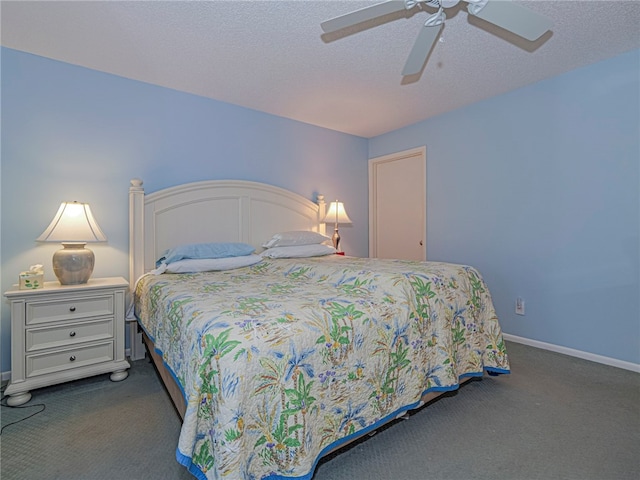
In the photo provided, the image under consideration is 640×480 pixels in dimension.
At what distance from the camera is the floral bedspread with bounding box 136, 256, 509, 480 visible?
104 centimetres

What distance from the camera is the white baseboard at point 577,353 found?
231 centimetres

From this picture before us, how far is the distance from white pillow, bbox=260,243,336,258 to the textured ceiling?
1.43 m

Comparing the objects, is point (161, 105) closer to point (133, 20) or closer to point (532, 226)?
point (133, 20)

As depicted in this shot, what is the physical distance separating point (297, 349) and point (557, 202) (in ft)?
8.78

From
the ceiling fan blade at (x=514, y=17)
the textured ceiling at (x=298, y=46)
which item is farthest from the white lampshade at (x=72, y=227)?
the ceiling fan blade at (x=514, y=17)

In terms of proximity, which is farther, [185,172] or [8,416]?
[185,172]

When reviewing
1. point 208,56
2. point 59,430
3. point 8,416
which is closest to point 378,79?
point 208,56

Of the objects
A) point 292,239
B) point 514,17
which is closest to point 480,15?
point 514,17

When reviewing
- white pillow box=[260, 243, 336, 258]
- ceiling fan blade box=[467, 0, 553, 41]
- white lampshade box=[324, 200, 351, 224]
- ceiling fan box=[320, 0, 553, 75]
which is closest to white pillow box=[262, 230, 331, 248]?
white pillow box=[260, 243, 336, 258]

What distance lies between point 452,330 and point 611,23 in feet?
7.05

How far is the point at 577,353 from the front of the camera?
2.56 metres

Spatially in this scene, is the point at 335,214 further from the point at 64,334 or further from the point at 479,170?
the point at 64,334

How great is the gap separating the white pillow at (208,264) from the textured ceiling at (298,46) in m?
1.50

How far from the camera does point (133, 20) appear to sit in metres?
1.91
